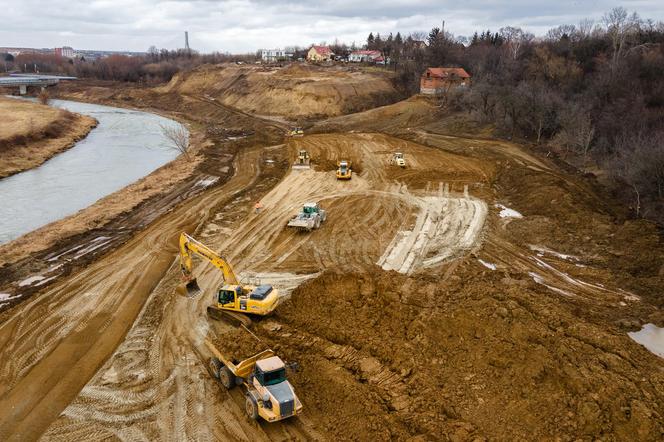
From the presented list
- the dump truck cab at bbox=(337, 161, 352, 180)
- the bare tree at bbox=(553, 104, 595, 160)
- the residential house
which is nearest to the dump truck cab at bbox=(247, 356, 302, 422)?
the dump truck cab at bbox=(337, 161, 352, 180)

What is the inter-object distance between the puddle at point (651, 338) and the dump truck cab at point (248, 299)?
13.6 meters

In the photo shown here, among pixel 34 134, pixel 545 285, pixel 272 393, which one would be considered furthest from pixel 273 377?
pixel 34 134

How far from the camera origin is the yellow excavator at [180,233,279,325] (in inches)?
717

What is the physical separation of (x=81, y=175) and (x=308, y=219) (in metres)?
27.8

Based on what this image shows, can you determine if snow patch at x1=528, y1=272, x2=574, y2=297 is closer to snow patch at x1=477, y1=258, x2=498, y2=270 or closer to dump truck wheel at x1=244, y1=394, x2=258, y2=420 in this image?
snow patch at x1=477, y1=258, x2=498, y2=270

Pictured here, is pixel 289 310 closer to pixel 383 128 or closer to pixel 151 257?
pixel 151 257

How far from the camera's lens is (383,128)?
192 feet

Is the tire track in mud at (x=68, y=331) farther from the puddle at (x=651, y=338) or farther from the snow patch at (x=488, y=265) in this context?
the puddle at (x=651, y=338)

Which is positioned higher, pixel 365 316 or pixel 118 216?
pixel 118 216

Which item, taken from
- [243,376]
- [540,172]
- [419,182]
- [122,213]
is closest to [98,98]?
[122,213]

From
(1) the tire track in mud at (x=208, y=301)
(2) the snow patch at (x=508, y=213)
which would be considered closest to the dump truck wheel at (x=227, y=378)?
(1) the tire track in mud at (x=208, y=301)

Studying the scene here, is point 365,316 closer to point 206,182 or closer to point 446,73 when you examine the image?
point 206,182

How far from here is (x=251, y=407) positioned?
13.5 m

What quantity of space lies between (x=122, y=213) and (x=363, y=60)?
9885 cm
